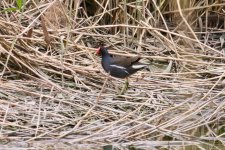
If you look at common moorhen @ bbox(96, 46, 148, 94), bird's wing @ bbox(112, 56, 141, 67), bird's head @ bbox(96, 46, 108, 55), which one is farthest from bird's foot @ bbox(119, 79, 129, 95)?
bird's head @ bbox(96, 46, 108, 55)

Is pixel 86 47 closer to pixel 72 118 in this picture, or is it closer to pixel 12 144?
pixel 72 118

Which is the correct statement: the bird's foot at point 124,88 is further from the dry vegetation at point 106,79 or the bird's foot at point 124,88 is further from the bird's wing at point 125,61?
the bird's wing at point 125,61

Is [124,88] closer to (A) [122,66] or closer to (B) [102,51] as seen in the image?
(A) [122,66]

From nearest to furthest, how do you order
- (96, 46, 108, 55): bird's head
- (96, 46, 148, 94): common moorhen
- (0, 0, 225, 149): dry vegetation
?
(0, 0, 225, 149): dry vegetation, (96, 46, 148, 94): common moorhen, (96, 46, 108, 55): bird's head

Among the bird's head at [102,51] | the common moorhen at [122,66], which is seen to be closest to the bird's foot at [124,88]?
the common moorhen at [122,66]

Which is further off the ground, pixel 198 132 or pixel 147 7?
pixel 147 7

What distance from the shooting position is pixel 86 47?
19.8ft

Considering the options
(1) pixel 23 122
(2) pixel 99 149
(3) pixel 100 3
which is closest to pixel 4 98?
(1) pixel 23 122

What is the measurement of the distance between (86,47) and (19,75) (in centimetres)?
71

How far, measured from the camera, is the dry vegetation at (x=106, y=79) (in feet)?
15.2

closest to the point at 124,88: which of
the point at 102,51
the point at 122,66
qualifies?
the point at 122,66

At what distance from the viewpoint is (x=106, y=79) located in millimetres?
5219

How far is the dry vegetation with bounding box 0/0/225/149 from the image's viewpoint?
463 centimetres

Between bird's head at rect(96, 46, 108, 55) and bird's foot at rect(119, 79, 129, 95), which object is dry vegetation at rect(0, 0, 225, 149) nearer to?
bird's foot at rect(119, 79, 129, 95)
